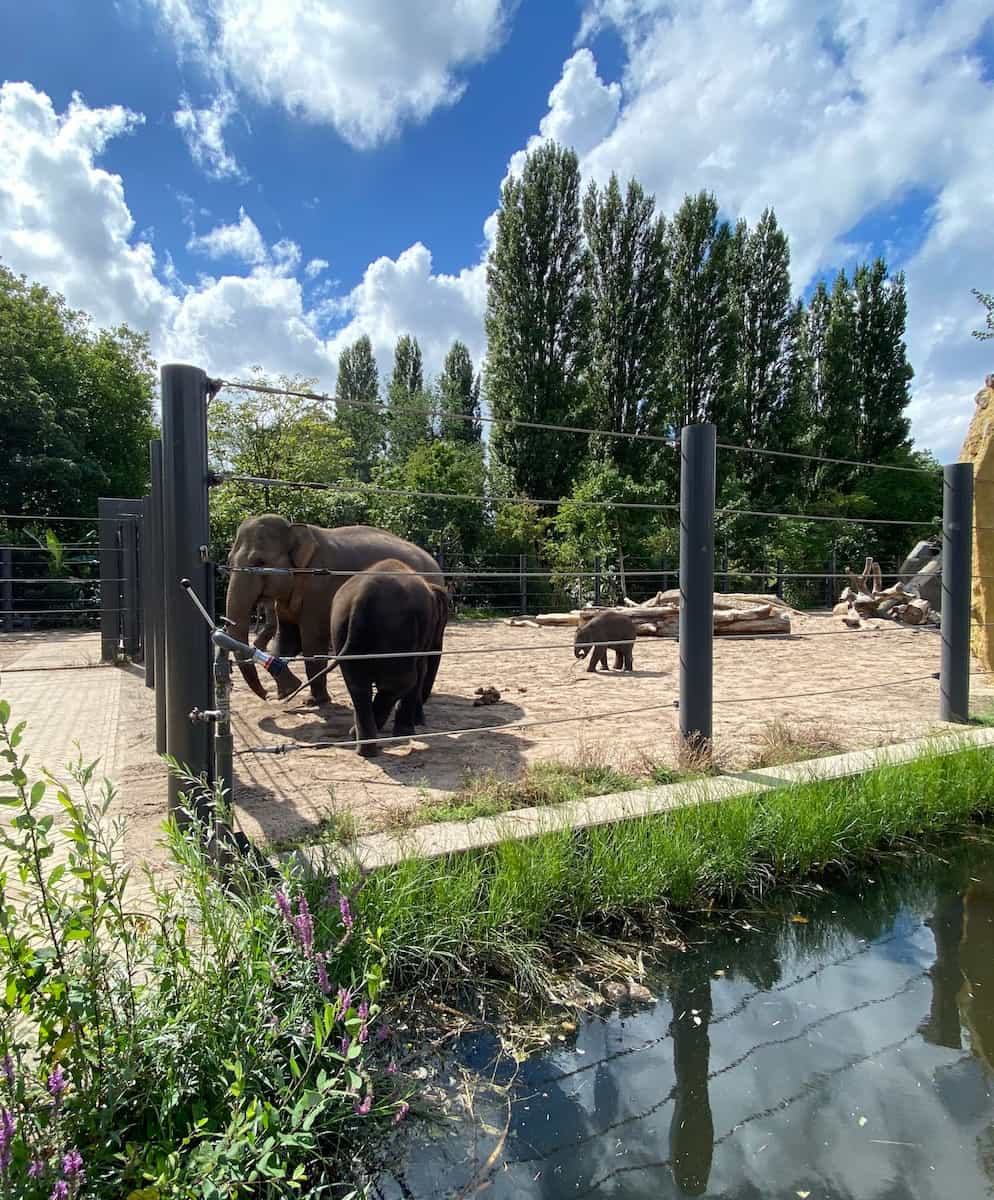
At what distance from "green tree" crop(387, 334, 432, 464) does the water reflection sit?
22891 millimetres

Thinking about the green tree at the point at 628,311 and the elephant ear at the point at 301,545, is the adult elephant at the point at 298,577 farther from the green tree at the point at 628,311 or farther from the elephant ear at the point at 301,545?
the green tree at the point at 628,311

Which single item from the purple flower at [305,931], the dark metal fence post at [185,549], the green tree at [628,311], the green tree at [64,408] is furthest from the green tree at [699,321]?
the purple flower at [305,931]

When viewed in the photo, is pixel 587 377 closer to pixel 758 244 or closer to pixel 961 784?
pixel 758 244

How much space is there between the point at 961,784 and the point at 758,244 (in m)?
27.7

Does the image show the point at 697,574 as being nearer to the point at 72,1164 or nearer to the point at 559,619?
the point at 72,1164

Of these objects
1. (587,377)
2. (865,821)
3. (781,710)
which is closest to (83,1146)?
(865,821)

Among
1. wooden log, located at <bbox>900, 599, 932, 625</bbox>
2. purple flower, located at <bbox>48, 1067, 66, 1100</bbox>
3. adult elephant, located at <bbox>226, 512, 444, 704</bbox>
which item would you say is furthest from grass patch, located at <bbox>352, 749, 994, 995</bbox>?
wooden log, located at <bbox>900, 599, 932, 625</bbox>

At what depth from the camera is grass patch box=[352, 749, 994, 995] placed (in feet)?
7.49

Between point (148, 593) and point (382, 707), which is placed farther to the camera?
point (148, 593)

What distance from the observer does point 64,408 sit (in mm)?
18312

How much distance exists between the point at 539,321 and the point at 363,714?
21.2m

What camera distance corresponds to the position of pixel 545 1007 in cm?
224

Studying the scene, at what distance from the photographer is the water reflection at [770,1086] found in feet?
5.45

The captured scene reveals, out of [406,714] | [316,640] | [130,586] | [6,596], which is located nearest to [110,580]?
[130,586]
